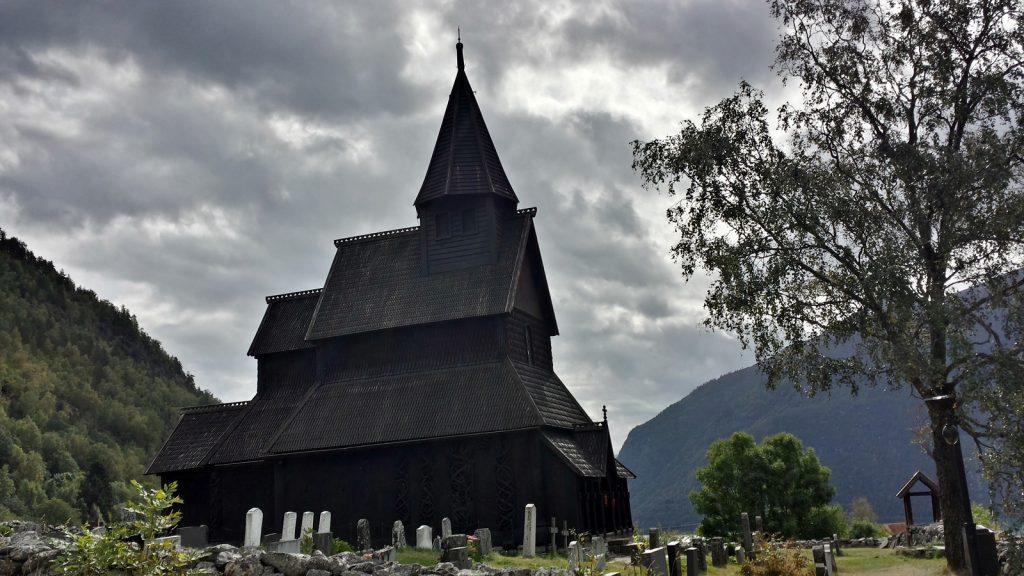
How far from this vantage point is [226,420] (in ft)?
135

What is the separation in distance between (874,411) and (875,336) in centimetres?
17725

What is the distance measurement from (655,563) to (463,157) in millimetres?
24846

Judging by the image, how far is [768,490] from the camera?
53.7 metres

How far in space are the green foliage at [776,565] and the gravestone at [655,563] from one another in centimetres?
675

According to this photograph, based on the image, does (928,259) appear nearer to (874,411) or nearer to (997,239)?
(997,239)

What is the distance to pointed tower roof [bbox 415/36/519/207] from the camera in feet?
128

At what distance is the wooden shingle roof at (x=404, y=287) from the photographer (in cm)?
3688

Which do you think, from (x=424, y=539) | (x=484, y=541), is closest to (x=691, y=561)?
(x=484, y=541)

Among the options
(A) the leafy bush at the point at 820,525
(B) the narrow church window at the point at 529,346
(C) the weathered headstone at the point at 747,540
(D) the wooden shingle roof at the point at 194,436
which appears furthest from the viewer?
(A) the leafy bush at the point at 820,525

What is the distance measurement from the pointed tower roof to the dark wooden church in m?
0.07

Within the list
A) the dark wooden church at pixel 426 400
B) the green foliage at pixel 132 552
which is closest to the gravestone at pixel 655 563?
the green foliage at pixel 132 552

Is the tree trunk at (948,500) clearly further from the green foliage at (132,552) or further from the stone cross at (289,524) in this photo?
the green foliage at (132,552)

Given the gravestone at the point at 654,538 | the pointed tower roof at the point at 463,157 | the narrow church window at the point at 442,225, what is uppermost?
the pointed tower roof at the point at 463,157

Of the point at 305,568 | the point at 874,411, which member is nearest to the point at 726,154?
the point at 305,568
